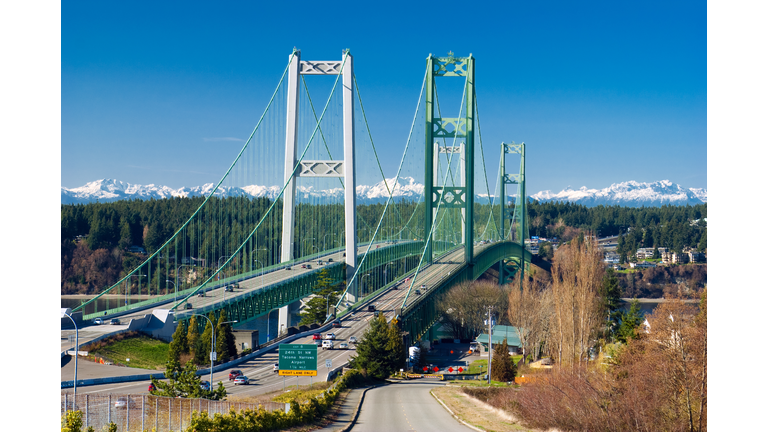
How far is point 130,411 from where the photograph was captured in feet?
58.2

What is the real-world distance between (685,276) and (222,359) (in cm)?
12629

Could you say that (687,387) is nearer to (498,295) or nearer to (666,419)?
(666,419)

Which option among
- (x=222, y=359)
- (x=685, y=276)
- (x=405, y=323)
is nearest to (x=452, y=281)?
(x=405, y=323)

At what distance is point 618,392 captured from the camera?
74.8 feet

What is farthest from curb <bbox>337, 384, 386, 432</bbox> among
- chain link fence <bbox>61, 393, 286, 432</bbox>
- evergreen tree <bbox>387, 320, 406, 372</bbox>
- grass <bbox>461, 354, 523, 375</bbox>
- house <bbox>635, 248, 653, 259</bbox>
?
house <bbox>635, 248, 653, 259</bbox>

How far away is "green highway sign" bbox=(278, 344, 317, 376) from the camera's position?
30.3 meters

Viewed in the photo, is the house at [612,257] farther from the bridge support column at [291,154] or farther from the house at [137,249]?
the bridge support column at [291,154]

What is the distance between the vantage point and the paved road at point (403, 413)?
23.7m

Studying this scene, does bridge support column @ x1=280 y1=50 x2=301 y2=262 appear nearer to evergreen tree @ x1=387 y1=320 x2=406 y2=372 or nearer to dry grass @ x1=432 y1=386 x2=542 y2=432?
evergreen tree @ x1=387 y1=320 x2=406 y2=372

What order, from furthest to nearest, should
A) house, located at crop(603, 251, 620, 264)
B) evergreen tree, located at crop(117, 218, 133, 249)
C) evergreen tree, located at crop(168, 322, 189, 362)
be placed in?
house, located at crop(603, 251, 620, 264)
evergreen tree, located at crop(117, 218, 133, 249)
evergreen tree, located at crop(168, 322, 189, 362)

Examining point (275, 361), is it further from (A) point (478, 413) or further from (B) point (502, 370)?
(A) point (478, 413)

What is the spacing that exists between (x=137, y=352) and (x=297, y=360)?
2312 cm

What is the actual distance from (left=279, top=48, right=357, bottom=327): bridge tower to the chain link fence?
47.7 m

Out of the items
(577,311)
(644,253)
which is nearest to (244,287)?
(577,311)
